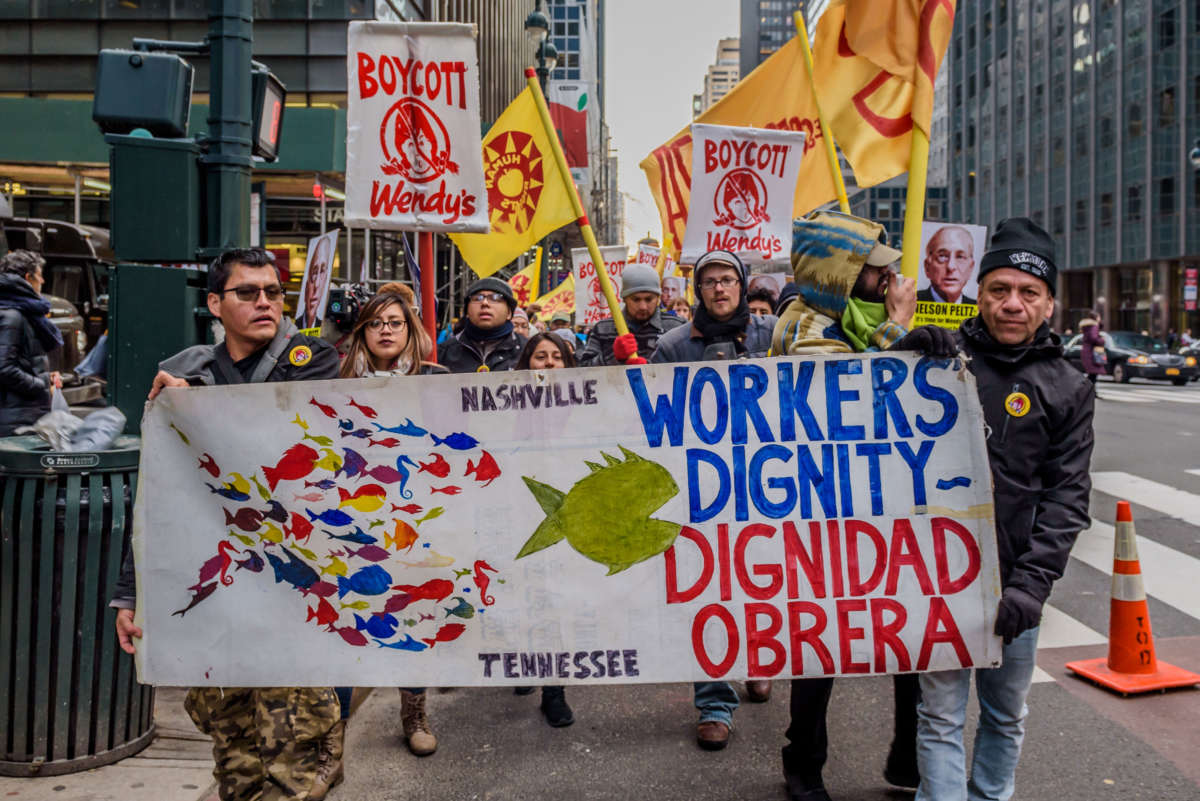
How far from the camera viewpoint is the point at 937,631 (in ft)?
10.3

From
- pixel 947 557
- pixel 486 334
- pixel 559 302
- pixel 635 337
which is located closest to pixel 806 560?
pixel 947 557

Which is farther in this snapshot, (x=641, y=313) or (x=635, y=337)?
(x=641, y=313)

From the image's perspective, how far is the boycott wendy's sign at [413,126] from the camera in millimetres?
5359

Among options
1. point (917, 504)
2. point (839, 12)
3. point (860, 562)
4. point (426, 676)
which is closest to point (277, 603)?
point (426, 676)

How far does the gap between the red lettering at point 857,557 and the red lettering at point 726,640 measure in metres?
0.41

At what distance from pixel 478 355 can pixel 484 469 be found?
99.4 inches

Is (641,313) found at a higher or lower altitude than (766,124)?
lower

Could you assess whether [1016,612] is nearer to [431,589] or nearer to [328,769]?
[431,589]

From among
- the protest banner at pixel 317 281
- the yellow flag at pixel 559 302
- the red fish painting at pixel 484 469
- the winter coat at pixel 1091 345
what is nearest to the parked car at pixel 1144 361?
the winter coat at pixel 1091 345

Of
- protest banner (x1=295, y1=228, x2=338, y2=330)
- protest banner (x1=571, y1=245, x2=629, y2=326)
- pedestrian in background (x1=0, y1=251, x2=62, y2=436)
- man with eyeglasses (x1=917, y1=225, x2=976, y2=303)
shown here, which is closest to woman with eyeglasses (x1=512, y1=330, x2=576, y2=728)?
protest banner (x1=295, y1=228, x2=338, y2=330)

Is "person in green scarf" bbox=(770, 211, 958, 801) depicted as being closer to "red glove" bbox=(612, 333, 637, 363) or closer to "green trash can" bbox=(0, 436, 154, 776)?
"red glove" bbox=(612, 333, 637, 363)

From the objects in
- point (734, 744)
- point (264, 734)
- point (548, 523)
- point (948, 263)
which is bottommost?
point (734, 744)

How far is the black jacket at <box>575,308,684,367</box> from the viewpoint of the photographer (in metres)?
6.61

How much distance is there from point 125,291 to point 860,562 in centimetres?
365
